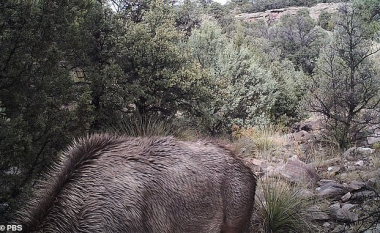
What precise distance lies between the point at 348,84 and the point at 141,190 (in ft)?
32.3

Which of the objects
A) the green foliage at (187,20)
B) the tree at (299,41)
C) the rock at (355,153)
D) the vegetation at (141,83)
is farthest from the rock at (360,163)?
the tree at (299,41)

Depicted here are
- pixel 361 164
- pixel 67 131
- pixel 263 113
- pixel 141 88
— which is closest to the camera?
pixel 67 131

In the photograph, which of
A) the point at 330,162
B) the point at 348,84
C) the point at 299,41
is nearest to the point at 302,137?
the point at 348,84

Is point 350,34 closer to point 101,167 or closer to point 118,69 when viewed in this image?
point 118,69

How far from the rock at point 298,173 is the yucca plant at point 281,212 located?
1.37 m

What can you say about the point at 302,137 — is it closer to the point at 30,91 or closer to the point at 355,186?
the point at 355,186

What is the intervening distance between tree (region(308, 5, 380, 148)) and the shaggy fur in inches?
319

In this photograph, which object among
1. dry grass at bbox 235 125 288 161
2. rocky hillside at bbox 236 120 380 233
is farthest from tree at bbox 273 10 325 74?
rocky hillside at bbox 236 120 380 233

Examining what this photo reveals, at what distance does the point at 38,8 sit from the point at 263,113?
1076 cm

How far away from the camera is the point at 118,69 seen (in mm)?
9016

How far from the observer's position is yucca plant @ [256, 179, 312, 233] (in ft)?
19.0

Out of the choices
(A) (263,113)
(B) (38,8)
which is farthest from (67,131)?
(A) (263,113)

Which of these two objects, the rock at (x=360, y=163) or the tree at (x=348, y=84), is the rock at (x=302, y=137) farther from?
the rock at (x=360, y=163)

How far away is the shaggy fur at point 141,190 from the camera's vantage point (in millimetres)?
2701
